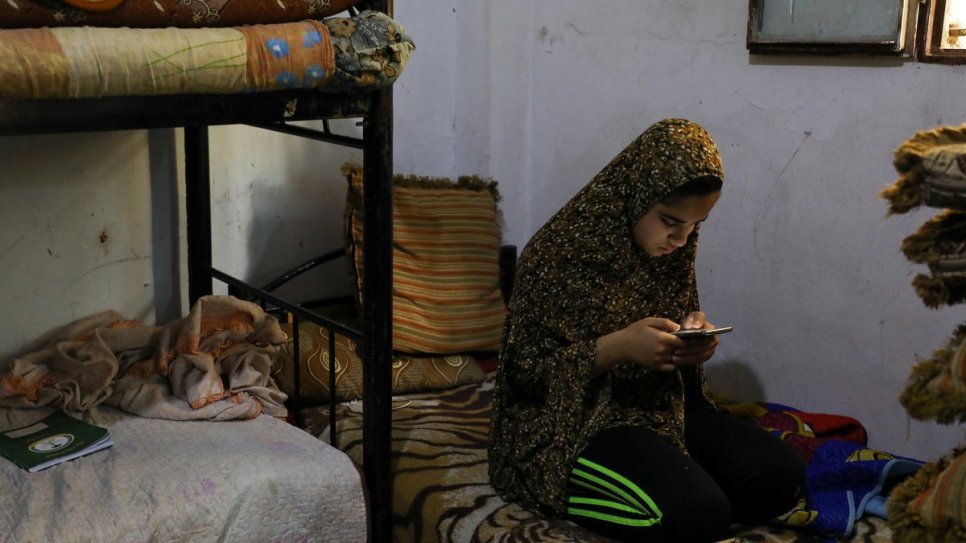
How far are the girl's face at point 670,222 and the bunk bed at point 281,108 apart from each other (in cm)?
48

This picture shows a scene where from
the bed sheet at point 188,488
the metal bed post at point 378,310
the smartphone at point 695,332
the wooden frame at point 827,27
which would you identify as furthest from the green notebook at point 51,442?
the wooden frame at point 827,27

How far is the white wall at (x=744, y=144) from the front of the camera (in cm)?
213

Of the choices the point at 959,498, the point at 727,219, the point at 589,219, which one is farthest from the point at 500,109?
the point at 959,498

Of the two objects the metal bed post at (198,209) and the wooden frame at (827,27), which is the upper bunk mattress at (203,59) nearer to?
the metal bed post at (198,209)

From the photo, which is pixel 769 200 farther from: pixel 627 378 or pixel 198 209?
pixel 198 209

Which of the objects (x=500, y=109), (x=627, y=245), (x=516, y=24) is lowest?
(x=627, y=245)

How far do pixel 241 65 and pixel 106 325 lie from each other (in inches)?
39.1

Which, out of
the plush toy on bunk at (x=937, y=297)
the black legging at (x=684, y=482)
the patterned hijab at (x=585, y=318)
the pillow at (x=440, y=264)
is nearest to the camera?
the plush toy on bunk at (x=937, y=297)

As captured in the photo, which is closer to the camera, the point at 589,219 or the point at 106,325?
the point at 589,219

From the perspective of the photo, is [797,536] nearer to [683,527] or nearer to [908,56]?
[683,527]

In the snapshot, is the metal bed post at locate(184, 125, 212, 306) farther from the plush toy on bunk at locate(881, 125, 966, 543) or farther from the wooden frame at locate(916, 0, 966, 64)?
the plush toy on bunk at locate(881, 125, 966, 543)

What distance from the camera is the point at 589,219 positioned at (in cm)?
191

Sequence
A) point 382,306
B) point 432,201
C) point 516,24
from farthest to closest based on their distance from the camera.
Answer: point 516,24
point 432,201
point 382,306

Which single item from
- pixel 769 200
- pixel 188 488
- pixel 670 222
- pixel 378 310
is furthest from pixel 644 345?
pixel 188 488
